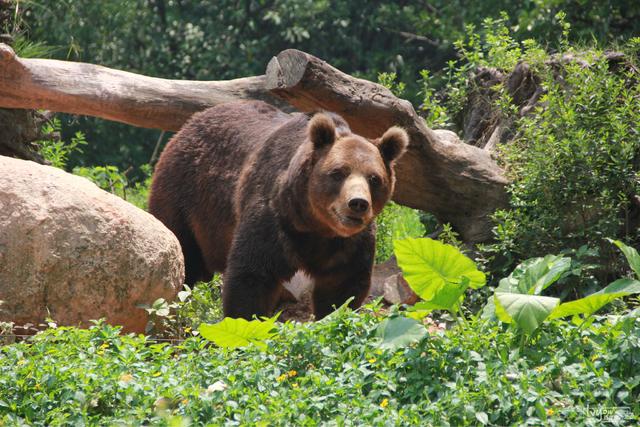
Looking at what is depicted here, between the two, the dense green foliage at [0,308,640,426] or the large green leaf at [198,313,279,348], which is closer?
the dense green foliage at [0,308,640,426]

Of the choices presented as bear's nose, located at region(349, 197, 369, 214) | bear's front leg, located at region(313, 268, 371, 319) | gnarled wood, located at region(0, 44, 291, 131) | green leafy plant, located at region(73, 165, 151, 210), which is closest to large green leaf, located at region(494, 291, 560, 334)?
bear's nose, located at region(349, 197, 369, 214)

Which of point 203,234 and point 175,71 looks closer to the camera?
point 203,234

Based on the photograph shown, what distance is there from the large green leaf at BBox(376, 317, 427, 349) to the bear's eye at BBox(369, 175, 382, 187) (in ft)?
5.89

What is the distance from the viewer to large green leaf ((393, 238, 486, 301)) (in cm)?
505

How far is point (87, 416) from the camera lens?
14.3ft

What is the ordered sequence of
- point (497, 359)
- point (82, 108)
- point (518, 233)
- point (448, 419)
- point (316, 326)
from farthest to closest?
point (82, 108) → point (518, 233) → point (316, 326) → point (497, 359) → point (448, 419)

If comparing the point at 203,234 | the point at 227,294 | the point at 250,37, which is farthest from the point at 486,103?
the point at 250,37

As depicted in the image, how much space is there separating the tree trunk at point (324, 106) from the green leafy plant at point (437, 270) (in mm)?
2177

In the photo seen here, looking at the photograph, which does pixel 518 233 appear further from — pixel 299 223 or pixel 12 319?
pixel 12 319

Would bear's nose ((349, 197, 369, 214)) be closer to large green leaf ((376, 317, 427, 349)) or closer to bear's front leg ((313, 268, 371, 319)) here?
bear's front leg ((313, 268, 371, 319))

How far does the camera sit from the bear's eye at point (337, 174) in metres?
6.41

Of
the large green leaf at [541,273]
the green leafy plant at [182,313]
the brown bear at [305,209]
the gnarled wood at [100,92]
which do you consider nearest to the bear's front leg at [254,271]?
the brown bear at [305,209]

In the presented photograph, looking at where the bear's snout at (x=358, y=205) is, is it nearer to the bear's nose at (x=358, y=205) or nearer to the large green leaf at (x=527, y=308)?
the bear's nose at (x=358, y=205)

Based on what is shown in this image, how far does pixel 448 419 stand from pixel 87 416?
1.48 meters
